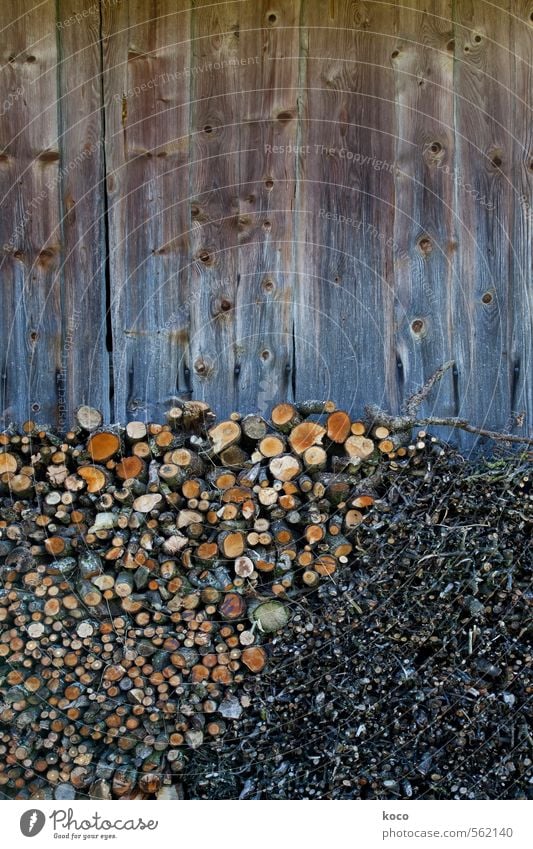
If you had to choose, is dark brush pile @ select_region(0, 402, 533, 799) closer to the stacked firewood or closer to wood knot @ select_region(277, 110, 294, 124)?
the stacked firewood

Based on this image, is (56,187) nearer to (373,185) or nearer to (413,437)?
(373,185)

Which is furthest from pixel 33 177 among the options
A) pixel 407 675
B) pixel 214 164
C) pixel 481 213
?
pixel 407 675

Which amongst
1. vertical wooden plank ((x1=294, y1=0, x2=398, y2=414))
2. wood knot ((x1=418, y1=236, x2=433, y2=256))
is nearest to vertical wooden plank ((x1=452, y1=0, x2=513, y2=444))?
wood knot ((x1=418, y1=236, x2=433, y2=256))

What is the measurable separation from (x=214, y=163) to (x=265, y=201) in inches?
12.3

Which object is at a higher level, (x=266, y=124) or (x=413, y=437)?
(x=266, y=124)

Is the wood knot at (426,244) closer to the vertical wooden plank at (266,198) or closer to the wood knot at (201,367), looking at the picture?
the vertical wooden plank at (266,198)

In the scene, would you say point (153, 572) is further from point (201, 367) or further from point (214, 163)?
point (214, 163)

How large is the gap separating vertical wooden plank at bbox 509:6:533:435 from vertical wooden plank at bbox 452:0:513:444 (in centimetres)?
4

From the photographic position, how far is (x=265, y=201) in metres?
4.06

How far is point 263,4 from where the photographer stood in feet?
13.3

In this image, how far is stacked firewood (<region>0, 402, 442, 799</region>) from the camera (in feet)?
11.0

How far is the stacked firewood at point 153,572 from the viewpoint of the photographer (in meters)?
3.36

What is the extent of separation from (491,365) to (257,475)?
1.39 meters
